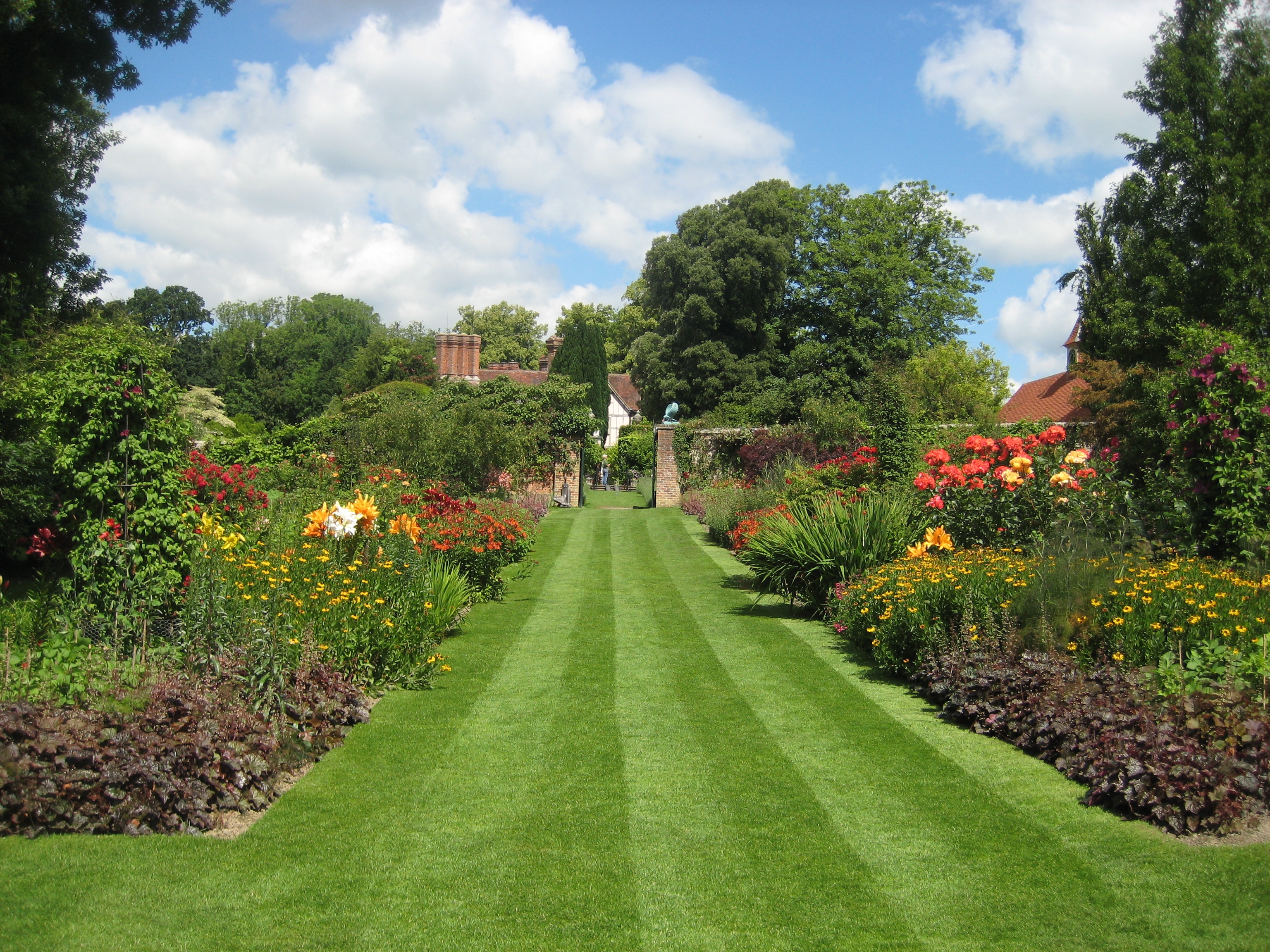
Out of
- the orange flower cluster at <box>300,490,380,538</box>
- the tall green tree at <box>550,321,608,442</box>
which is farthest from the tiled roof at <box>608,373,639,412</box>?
the orange flower cluster at <box>300,490,380,538</box>

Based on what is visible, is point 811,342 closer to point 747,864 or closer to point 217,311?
point 747,864

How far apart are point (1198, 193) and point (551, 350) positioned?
40.2m

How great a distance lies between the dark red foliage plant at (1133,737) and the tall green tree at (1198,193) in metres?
12.9

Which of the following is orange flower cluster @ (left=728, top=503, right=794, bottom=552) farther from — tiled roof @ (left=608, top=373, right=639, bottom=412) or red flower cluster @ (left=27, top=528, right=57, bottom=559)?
tiled roof @ (left=608, top=373, right=639, bottom=412)

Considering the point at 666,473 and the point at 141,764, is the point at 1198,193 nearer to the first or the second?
the point at 666,473

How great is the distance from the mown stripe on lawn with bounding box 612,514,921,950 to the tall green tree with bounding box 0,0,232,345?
10191 mm

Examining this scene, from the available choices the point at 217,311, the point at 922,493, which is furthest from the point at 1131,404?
the point at 217,311

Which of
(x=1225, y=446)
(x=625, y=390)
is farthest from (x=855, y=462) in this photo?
(x=625, y=390)

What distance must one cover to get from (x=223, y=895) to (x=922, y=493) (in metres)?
8.93

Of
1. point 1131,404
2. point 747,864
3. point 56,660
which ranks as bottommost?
point 747,864

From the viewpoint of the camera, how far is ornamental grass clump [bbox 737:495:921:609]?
9945mm

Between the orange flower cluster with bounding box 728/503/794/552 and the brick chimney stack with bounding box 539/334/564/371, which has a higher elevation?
the brick chimney stack with bounding box 539/334/564/371

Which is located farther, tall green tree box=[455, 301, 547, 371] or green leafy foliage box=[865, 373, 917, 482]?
tall green tree box=[455, 301, 547, 371]

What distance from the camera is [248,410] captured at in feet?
208
